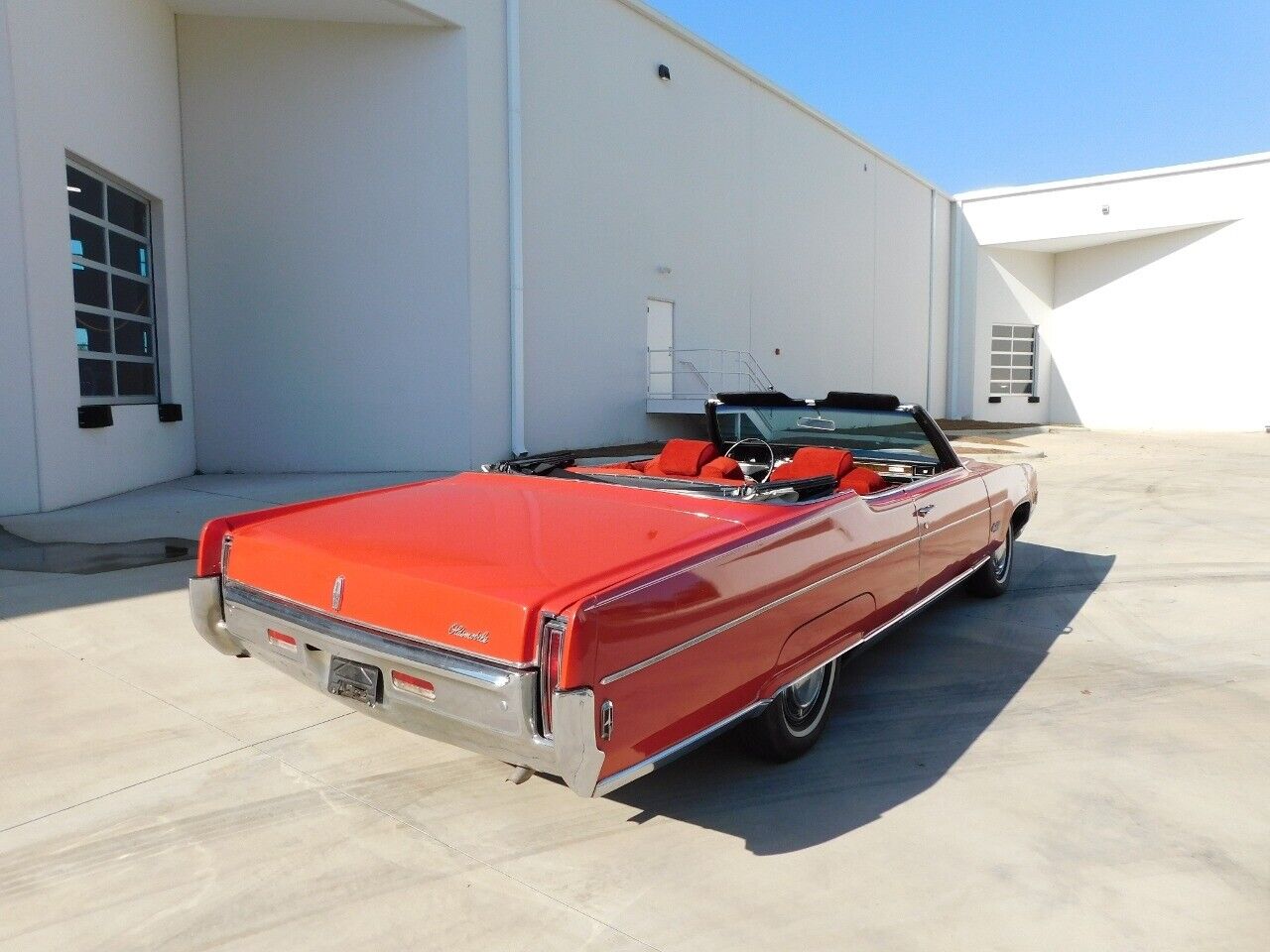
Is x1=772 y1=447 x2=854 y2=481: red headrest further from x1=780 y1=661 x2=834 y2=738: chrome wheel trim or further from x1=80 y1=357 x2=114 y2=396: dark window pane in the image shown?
x1=80 y1=357 x2=114 y2=396: dark window pane

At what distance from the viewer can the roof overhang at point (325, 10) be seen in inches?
424

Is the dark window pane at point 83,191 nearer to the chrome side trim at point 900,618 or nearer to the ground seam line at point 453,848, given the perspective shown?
the ground seam line at point 453,848

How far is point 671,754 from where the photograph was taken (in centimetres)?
240

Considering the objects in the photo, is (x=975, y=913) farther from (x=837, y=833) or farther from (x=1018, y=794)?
(x=1018, y=794)

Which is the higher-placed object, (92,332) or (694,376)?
(92,332)

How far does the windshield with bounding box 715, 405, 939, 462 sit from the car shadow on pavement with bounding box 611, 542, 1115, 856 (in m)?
0.99

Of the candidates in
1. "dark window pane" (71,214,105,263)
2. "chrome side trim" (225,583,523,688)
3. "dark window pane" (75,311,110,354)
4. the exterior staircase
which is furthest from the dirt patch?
the exterior staircase

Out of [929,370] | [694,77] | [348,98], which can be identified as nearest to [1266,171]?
[929,370]

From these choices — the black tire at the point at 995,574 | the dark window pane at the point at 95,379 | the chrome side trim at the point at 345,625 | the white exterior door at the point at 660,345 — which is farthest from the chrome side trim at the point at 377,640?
the white exterior door at the point at 660,345

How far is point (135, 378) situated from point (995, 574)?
972 cm

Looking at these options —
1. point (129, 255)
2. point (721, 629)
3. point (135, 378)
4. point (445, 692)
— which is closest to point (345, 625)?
point (445, 692)

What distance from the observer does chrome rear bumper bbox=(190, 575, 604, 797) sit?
85.5 inches

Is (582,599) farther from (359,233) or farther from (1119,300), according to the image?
(1119,300)

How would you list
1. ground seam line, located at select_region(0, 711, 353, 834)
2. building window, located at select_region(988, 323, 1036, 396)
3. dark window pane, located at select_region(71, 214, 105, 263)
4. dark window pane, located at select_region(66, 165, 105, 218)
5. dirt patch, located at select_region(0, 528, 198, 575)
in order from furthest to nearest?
1. building window, located at select_region(988, 323, 1036, 396)
2. dark window pane, located at select_region(71, 214, 105, 263)
3. dark window pane, located at select_region(66, 165, 105, 218)
4. dirt patch, located at select_region(0, 528, 198, 575)
5. ground seam line, located at select_region(0, 711, 353, 834)
